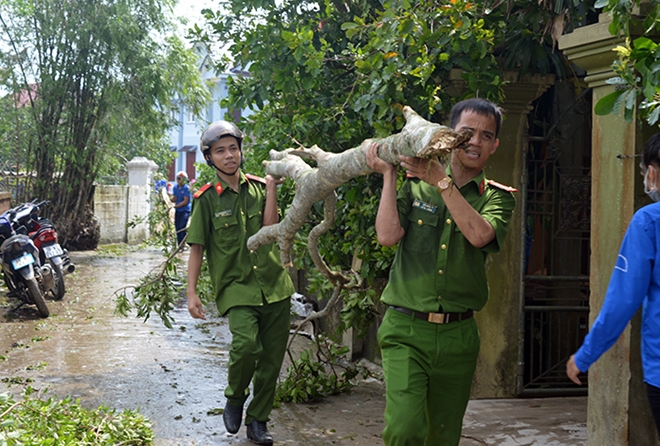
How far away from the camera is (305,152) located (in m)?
4.37

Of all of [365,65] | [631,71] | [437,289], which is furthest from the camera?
[365,65]

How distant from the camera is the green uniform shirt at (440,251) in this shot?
377 cm

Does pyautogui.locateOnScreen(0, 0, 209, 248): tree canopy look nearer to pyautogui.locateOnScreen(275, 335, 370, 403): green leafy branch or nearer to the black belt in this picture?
pyautogui.locateOnScreen(275, 335, 370, 403): green leafy branch

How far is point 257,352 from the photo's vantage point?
5.46 meters

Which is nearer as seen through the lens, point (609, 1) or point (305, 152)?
point (609, 1)

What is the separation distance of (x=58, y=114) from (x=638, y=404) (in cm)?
1640

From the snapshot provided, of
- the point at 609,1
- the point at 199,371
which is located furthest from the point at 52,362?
the point at 609,1

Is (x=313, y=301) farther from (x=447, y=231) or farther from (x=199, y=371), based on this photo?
(x=447, y=231)

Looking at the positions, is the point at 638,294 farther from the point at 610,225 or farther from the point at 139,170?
the point at 139,170

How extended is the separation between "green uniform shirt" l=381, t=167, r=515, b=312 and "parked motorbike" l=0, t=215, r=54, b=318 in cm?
749

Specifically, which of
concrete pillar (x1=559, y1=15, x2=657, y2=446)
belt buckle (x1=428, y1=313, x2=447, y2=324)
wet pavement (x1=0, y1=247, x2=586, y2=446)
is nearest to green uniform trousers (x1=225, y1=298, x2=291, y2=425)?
wet pavement (x1=0, y1=247, x2=586, y2=446)

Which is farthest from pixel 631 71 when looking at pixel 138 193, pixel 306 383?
pixel 138 193

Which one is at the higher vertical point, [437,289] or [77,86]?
[77,86]

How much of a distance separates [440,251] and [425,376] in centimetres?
57
